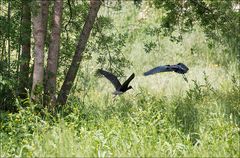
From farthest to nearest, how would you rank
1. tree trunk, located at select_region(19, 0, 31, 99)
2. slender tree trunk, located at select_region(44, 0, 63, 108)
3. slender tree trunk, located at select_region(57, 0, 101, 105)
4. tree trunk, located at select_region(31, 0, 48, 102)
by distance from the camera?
slender tree trunk, located at select_region(57, 0, 101, 105) → tree trunk, located at select_region(19, 0, 31, 99) → slender tree trunk, located at select_region(44, 0, 63, 108) → tree trunk, located at select_region(31, 0, 48, 102)

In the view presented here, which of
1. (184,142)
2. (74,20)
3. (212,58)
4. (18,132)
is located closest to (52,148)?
(18,132)

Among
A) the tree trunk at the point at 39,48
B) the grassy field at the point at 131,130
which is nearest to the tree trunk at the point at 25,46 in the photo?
the tree trunk at the point at 39,48

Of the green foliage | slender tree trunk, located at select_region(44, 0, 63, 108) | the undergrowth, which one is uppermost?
the green foliage

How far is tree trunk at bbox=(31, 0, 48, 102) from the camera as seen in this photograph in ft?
22.5

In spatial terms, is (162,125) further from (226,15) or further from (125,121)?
(226,15)

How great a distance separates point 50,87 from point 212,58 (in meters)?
8.45

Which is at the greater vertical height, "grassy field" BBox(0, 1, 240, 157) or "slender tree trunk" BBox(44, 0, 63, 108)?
"slender tree trunk" BBox(44, 0, 63, 108)

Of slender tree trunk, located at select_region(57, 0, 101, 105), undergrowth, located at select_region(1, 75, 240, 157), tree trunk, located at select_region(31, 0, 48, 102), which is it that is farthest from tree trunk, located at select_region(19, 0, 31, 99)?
undergrowth, located at select_region(1, 75, 240, 157)

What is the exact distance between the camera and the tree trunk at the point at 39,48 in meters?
6.85

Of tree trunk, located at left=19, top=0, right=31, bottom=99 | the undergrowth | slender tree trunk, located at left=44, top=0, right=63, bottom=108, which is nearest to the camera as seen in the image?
the undergrowth

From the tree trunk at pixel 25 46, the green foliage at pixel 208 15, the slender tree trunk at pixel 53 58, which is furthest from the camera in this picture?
the green foliage at pixel 208 15

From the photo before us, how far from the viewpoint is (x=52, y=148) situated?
5141mm

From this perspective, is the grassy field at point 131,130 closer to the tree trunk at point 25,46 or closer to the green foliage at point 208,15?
the tree trunk at point 25,46

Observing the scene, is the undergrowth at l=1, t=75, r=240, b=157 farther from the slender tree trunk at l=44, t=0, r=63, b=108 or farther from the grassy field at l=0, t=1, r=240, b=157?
the slender tree trunk at l=44, t=0, r=63, b=108
